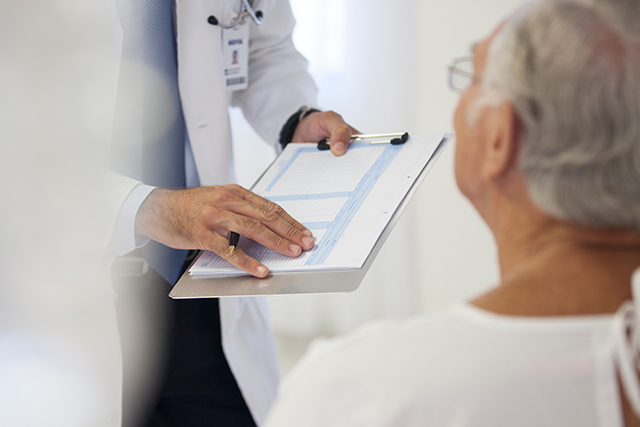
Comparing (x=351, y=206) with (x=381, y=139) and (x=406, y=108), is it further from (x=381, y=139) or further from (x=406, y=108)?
(x=406, y=108)

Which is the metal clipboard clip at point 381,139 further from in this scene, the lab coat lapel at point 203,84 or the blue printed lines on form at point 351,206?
the lab coat lapel at point 203,84

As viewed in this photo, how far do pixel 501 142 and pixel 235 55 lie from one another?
33.5 inches

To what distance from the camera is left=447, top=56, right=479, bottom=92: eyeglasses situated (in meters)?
0.67

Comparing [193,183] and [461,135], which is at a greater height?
[461,135]

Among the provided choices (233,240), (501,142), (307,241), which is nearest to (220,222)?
(233,240)

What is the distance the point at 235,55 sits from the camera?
129 cm

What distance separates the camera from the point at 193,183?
1.28m

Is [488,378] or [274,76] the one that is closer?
[488,378]

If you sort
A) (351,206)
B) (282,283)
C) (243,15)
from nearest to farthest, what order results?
(282,283)
(351,206)
(243,15)

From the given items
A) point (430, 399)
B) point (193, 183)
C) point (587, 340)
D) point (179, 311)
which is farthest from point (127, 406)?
point (587, 340)

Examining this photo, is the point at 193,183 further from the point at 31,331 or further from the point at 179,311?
the point at 31,331

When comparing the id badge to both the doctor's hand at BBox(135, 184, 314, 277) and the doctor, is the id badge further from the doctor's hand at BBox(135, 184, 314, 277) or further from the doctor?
the doctor's hand at BBox(135, 184, 314, 277)

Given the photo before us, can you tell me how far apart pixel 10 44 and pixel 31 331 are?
0.51 m

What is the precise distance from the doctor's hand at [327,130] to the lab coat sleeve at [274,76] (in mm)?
79
